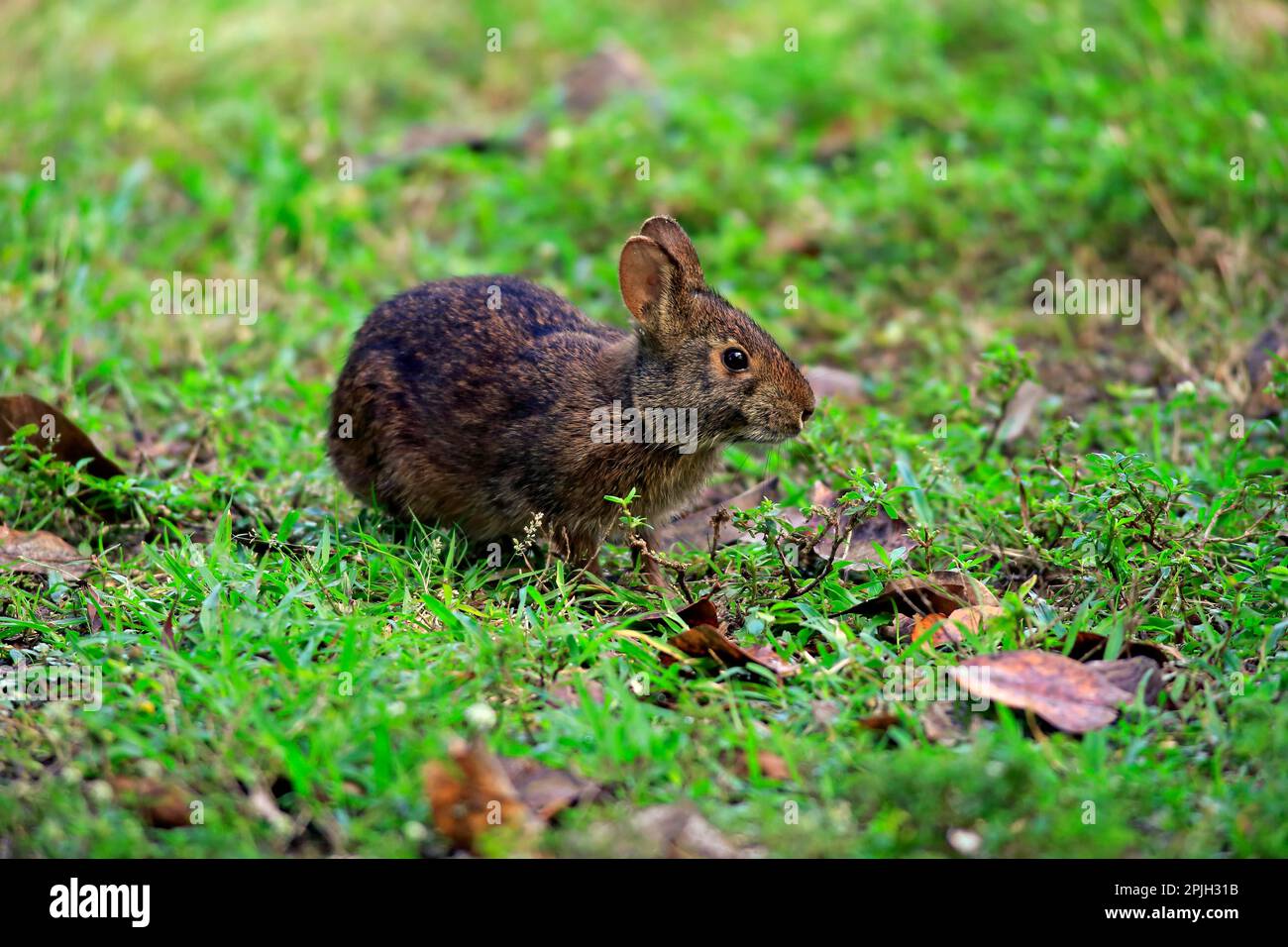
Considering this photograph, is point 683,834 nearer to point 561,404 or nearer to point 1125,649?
point 1125,649

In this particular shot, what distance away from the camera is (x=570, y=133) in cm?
880

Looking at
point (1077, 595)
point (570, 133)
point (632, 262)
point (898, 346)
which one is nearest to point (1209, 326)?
point (898, 346)

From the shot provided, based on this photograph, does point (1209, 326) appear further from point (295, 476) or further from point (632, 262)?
point (295, 476)

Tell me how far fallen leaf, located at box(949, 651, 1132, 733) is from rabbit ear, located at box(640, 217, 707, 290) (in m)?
1.98

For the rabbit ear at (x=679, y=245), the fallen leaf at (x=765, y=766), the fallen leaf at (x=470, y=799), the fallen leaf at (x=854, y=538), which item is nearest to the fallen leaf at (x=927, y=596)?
the fallen leaf at (x=854, y=538)

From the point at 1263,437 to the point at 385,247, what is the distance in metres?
5.00

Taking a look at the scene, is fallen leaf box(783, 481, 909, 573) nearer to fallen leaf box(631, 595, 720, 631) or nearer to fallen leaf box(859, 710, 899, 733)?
fallen leaf box(631, 595, 720, 631)

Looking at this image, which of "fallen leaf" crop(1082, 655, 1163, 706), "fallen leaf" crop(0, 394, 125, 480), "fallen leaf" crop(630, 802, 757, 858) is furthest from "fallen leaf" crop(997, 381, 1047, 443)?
"fallen leaf" crop(0, 394, 125, 480)

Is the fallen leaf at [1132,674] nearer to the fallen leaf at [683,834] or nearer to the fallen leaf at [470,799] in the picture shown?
the fallen leaf at [683,834]

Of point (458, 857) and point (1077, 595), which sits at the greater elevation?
point (1077, 595)

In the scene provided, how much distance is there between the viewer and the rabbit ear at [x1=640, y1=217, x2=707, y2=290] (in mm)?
5465

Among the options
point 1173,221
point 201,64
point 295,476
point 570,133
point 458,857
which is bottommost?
point 458,857

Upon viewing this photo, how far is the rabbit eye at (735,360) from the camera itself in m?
5.39

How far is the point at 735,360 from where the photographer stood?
5.41 metres
